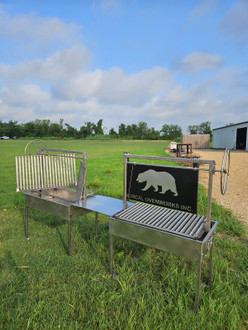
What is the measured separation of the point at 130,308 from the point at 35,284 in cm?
108

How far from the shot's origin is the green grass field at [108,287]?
1.88m

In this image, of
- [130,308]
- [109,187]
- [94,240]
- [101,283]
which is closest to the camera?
[130,308]

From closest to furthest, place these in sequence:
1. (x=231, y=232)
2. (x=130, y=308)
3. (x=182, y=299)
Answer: (x=130, y=308)
(x=182, y=299)
(x=231, y=232)

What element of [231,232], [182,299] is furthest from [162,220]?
[231,232]

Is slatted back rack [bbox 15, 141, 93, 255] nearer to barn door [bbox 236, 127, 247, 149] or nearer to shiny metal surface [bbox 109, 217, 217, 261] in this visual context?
shiny metal surface [bbox 109, 217, 217, 261]

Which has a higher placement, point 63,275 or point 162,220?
point 162,220

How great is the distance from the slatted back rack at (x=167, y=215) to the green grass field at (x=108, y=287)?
20cm

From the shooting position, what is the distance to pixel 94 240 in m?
3.28

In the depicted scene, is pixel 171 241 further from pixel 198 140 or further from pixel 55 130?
pixel 55 130

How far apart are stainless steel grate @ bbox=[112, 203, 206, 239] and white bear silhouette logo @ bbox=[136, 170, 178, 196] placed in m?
0.30

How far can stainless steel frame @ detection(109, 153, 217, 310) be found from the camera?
6.22 ft

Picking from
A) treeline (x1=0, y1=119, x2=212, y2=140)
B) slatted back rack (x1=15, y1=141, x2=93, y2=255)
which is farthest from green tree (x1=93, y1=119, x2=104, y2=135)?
slatted back rack (x1=15, y1=141, x2=93, y2=255)

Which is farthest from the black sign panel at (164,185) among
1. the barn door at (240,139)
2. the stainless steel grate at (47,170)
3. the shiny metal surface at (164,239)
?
the barn door at (240,139)

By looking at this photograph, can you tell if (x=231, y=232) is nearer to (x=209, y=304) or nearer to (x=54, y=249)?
(x=209, y=304)
